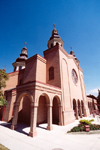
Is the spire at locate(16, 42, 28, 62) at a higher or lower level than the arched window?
higher

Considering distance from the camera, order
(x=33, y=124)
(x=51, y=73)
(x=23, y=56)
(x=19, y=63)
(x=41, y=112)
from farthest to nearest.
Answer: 1. (x=23, y=56)
2. (x=19, y=63)
3. (x=51, y=73)
4. (x=41, y=112)
5. (x=33, y=124)

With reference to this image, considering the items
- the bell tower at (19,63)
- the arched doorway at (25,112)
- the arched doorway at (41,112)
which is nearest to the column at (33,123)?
the arched doorway at (41,112)

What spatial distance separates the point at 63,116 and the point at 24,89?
6.54m

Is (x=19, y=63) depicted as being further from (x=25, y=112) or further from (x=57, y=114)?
(x=57, y=114)

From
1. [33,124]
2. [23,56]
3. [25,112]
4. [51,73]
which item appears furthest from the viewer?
[23,56]

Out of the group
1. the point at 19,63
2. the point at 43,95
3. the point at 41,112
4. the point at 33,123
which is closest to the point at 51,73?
the point at 43,95

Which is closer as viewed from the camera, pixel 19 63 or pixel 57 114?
pixel 57 114

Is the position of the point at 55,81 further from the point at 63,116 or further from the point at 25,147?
the point at 25,147

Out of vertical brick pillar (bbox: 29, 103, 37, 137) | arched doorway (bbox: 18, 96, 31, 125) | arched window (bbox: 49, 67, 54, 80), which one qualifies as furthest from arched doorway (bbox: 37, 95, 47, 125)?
vertical brick pillar (bbox: 29, 103, 37, 137)

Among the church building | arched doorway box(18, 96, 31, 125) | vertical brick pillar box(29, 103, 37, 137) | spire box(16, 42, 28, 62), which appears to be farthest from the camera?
spire box(16, 42, 28, 62)

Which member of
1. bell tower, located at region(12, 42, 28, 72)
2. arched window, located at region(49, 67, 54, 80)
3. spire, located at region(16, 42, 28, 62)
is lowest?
arched window, located at region(49, 67, 54, 80)

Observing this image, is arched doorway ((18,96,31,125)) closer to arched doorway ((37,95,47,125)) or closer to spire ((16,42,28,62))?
arched doorway ((37,95,47,125))

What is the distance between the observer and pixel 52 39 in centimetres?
1986

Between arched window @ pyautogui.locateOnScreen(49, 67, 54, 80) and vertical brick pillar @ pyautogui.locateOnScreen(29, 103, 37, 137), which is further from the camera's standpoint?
arched window @ pyautogui.locateOnScreen(49, 67, 54, 80)
